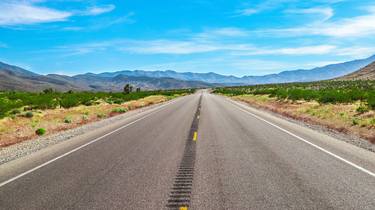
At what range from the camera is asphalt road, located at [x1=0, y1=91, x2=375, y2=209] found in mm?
5977

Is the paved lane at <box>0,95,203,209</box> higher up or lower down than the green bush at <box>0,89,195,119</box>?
higher up

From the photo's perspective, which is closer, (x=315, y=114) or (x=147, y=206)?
(x=147, y=206)

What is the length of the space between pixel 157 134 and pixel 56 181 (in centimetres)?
733

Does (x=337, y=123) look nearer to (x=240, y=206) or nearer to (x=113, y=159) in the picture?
(x=113, y=159)

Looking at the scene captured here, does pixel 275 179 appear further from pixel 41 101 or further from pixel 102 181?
pixel 41 101

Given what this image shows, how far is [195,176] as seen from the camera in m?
7.59

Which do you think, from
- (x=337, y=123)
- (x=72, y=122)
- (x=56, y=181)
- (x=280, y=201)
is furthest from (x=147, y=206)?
(x=72, y=122)

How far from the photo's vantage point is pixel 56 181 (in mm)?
7492

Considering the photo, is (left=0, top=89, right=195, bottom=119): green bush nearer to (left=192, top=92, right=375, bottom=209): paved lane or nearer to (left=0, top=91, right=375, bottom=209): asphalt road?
(left=0, top=91, right=375, bottom=209): asphalt road

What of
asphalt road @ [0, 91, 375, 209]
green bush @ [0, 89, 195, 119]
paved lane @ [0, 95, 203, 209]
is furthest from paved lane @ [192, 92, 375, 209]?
green bush @ [0, 89, 195, 119]

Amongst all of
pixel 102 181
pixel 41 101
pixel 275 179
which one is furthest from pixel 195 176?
pixel 41 101

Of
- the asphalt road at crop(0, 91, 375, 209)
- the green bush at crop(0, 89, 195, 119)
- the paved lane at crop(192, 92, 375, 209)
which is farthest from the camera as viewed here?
the green bush at crop(0, 89, 195, 119)

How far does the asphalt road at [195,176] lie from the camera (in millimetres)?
5977

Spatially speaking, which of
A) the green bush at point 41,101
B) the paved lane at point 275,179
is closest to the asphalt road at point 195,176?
the paved lane at point 275,179
